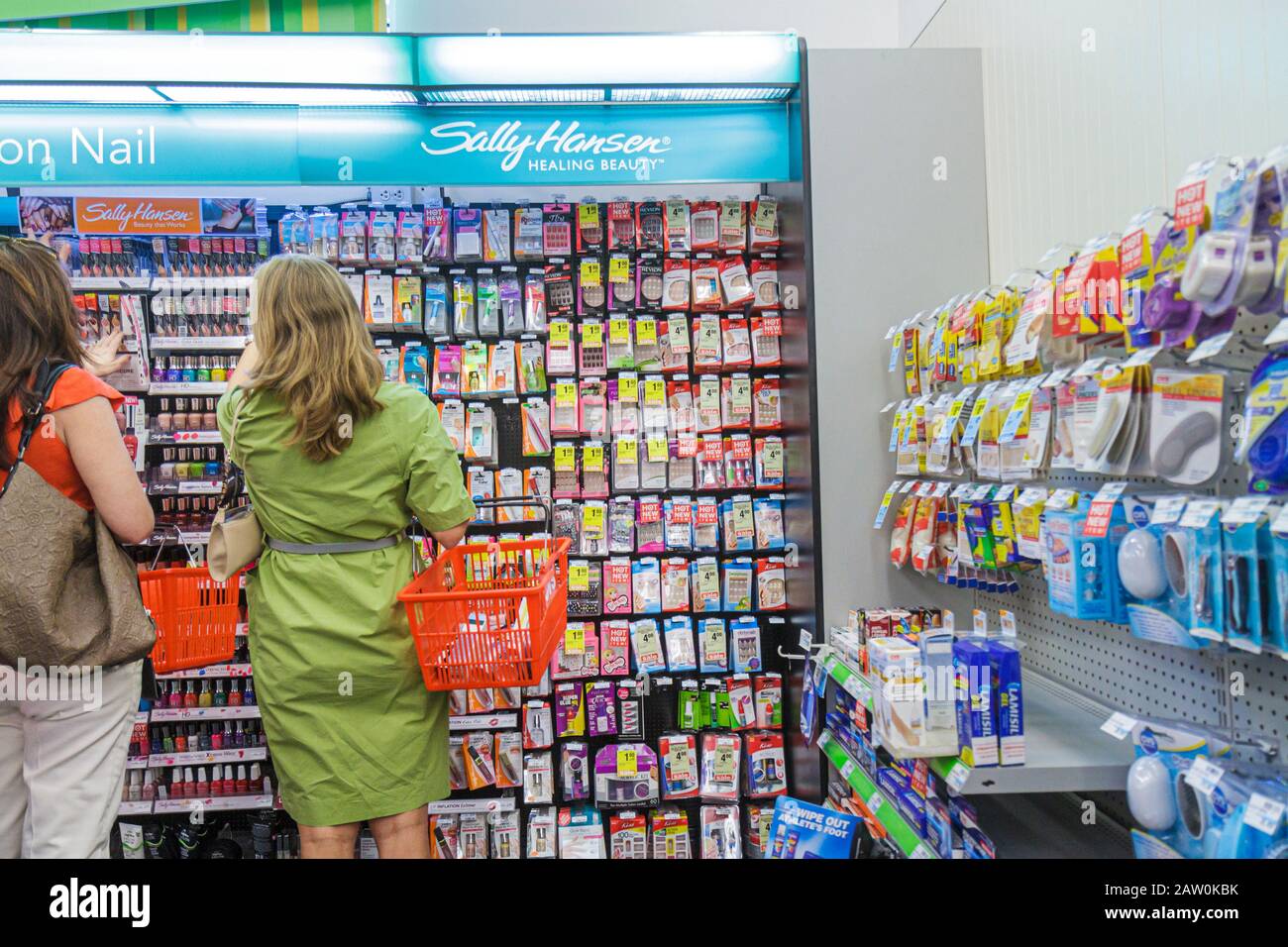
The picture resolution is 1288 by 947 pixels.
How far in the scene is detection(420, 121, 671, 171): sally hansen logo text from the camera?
11.0 feet

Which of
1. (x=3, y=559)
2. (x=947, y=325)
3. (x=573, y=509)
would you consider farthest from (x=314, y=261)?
(x=947, y=325)

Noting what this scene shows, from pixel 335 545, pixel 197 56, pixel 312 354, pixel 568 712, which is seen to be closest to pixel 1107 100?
pixel 312 354

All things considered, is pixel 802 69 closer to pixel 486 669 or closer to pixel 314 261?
pixel 314 261

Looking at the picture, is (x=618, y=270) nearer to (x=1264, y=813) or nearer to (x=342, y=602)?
(x=342, y=602)

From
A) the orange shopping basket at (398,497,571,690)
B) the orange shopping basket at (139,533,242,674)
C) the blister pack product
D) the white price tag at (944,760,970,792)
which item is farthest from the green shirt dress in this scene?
the blister pack product

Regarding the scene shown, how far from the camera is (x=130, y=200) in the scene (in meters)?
3.68

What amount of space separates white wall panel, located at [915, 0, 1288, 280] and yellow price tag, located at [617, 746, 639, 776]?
101 inches

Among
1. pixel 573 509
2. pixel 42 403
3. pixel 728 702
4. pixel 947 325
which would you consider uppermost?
pixel 947 325

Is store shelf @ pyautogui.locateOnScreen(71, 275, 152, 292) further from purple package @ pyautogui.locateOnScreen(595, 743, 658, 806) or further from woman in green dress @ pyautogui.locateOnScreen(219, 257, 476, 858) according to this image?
purple package @ pyautogui.locateOnScreen(595, 743, 658, 806)

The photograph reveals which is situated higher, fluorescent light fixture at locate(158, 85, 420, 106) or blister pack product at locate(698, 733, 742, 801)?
fluorescent light fixture at locate(158, 85, 420, 106)

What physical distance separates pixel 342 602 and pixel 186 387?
2005mm

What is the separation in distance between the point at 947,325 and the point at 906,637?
3.71 feet

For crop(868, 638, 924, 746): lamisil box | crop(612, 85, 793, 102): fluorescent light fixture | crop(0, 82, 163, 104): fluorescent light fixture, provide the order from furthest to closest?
crop(612, 85, 793, 102): fluorescent light fixture → crop(0, 82, 163, 104): fluorescent light fixture → crop(868, 638, 924, 746): lamisil box

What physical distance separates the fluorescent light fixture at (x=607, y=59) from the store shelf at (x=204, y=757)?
9.74 ft
